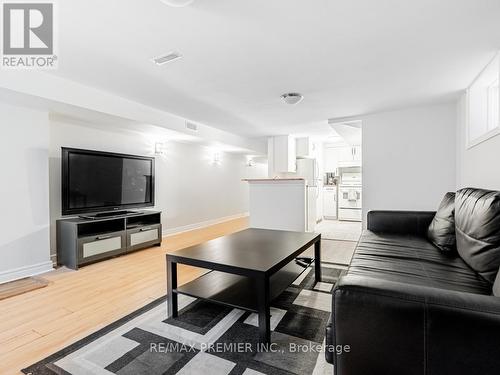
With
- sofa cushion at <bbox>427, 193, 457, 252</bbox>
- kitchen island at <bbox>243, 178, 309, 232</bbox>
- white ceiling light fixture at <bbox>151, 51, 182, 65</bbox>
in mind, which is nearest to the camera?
sofa cushion at <bbox>427, 193, 457, 252</bbox>

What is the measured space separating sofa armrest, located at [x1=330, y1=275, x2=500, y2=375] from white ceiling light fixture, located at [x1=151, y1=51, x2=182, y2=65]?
231cm

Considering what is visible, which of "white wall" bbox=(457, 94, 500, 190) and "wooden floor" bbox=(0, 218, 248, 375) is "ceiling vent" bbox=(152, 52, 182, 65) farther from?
"white wall" bbox=(457, 94, 500, 190)

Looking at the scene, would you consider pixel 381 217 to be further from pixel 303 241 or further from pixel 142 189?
pixel 142 189

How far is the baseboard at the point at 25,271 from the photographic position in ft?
9.24

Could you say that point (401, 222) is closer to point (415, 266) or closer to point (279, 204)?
point (415, 266)

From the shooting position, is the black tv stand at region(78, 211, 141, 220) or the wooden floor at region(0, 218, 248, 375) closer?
the wooden floor at region(0, 218, 248, 375)

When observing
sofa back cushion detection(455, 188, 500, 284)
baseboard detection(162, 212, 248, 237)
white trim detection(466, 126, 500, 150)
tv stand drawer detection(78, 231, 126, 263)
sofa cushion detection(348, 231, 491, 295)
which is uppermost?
white trim detection(466, 126, 500, 150)

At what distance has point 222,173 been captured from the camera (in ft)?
23.2

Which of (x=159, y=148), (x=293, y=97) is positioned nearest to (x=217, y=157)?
(x=159, y=148)

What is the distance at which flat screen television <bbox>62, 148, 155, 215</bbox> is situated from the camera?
3418 millimetres

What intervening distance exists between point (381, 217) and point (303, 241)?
1063mm

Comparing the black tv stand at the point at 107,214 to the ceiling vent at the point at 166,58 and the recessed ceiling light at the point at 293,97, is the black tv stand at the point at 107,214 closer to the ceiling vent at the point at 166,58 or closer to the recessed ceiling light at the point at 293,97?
the ceiling vent at the point at 166,58

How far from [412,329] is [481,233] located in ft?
3.46

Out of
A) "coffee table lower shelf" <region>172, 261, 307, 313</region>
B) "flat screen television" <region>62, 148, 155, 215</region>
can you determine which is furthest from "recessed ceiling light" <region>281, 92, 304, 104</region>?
"flat screen television" <region>62, 148, 155, 215</region>
